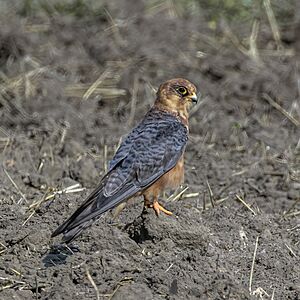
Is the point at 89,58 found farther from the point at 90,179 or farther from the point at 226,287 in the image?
the point at 226,287

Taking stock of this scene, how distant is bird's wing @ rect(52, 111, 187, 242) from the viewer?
18.6 feet

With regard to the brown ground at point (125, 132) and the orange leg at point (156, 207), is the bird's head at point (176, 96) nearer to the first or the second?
the brown ground at point (125, 132)

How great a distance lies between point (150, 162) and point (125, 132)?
2.62m

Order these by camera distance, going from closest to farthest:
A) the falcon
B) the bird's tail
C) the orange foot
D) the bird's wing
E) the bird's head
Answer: the bird's tail → the bird's wing → the falcon → the orange foot → the bird's head

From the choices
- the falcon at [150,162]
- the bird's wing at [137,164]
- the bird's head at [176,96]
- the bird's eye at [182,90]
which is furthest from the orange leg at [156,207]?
the bird's eye at [182,90]

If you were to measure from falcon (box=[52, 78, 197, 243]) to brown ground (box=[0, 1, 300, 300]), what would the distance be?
0.78ft

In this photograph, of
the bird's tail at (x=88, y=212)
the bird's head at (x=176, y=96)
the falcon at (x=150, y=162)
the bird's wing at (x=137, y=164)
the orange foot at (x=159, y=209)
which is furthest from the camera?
the bird's head at (x=176, y=96)

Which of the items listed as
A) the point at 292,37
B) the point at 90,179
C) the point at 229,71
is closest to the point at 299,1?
the point at 292,37

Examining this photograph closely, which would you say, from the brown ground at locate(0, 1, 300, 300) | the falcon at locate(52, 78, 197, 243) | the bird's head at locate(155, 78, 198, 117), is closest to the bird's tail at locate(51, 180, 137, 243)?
the falcon at locate(52, 78, 197, 243)

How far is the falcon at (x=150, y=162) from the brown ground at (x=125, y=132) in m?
0.24

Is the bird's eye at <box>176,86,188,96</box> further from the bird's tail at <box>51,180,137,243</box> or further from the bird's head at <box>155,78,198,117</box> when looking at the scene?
the bird's tail at <box>51,180,137,243</box>

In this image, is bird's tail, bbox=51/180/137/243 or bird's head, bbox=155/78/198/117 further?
bird's head, bbox=155/78/198/117

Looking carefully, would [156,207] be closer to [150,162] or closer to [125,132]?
[150,162]

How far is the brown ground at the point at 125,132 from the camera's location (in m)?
5.61
